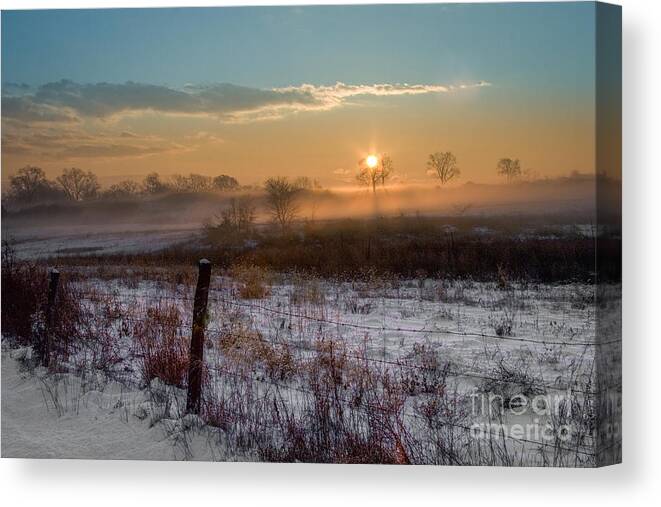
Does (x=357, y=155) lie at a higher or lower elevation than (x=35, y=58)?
lower

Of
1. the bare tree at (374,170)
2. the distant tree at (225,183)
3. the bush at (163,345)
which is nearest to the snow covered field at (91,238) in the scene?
the distant tree at (225,183)

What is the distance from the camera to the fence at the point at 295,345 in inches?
253

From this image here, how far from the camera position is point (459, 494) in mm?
6645

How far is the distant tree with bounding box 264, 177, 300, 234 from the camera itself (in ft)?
23.1

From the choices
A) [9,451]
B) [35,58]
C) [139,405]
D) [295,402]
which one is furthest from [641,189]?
[9,451]

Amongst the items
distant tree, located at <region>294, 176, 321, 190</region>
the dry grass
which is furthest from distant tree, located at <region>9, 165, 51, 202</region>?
distant tree, located at <region>294, 176, 321, 190</region>

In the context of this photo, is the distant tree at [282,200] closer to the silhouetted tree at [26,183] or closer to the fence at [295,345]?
the fence at [295,345]

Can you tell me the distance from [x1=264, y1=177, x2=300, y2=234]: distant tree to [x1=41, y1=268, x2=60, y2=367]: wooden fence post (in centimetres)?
224

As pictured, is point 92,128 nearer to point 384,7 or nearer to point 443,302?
point 384,7

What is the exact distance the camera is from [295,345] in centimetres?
689

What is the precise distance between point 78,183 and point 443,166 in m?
3.44

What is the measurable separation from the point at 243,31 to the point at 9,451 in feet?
14.6

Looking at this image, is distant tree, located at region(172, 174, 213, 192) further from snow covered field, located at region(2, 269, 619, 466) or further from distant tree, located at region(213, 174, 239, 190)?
snow covered field, located at region(2, 269, 619, 466)

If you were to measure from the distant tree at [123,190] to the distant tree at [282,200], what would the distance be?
1.26 meters
